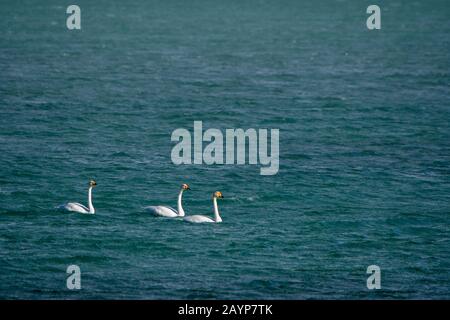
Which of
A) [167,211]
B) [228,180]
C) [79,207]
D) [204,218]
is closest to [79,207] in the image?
[79,207]

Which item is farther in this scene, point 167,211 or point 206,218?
point 167,211

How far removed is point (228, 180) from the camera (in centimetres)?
6962

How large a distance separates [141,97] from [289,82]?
2059cm

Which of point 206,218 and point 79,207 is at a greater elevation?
point 79,207

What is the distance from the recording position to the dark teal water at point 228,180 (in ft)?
→ 171

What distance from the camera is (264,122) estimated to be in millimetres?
92062

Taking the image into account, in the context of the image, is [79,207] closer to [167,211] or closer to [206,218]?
[167,211]

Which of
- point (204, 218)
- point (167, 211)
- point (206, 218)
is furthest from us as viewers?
point (167, 211)

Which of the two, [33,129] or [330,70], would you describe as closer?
[33,129]

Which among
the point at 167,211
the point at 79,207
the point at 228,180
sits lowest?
the point at 167,211

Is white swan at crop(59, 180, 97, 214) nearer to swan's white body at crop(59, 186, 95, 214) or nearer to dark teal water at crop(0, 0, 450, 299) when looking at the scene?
swan's white body at crop(59, 186, 95, 214)
